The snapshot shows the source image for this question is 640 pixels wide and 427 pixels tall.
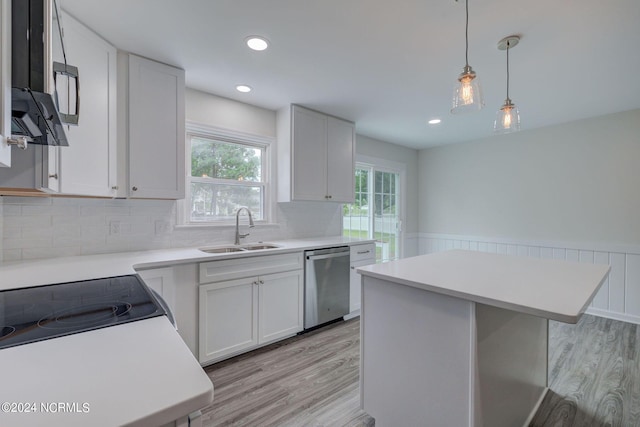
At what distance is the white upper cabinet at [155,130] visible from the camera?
213 centimetres

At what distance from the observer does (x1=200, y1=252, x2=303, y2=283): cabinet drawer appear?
7.32ft

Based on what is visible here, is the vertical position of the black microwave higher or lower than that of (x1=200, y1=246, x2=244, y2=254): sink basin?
higher

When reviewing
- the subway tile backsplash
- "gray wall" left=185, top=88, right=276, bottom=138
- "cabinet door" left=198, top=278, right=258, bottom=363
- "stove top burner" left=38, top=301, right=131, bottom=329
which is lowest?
"cabinet door" left=198, top=278, right=258, bottom=363

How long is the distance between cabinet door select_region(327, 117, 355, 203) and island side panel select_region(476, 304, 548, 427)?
2307 mm

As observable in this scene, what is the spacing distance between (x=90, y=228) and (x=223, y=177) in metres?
1.21

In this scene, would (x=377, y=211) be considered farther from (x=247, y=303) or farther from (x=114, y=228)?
(x=114, y=228)

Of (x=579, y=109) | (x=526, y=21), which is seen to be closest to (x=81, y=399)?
(x=526, y=21)

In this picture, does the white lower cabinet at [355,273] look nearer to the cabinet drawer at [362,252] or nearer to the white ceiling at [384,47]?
the cabinet drawer at [362,252]

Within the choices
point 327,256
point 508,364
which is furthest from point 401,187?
point 508,364

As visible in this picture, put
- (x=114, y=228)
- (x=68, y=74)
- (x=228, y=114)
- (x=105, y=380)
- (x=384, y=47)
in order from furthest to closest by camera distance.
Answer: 1. (x=228, y=114)
2. (x=114, y=228)
3. (x=384, y=47)
4. (x=68, y=74)
5. (x=105, y=380)

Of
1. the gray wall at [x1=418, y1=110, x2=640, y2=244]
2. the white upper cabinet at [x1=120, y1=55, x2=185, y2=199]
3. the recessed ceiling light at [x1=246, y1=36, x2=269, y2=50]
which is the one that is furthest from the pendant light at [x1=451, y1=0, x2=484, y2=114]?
the gray wall at [x1=418, y1=110, x2=640, y2=244]

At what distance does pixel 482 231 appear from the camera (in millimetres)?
4488

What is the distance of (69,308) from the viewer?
99 cm

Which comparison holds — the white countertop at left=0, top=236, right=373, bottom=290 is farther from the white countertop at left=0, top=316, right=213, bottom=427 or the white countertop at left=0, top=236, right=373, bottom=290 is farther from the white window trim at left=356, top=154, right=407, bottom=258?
the white window trim at left=356, top=154, right=407, bottom=258
